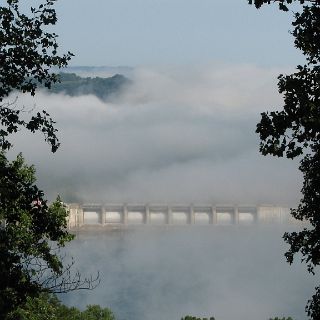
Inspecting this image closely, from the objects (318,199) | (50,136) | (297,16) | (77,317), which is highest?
(297,16)

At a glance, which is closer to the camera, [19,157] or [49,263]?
[49,263]

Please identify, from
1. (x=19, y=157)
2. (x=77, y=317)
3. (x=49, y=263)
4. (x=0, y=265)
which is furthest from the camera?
(x=77, y=317)

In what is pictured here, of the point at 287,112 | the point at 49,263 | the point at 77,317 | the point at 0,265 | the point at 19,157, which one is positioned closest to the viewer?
the point at 287,112

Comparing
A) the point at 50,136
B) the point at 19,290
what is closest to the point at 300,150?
the point at 50,136

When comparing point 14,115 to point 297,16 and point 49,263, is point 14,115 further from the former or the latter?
point 49,263

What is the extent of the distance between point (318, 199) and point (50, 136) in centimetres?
999

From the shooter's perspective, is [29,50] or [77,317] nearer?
[29,50]

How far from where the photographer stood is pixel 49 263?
37125 millimetres

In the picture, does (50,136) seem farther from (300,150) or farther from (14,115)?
(300,150)

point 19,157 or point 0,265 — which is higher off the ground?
point 19,157

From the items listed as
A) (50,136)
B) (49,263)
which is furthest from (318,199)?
(49,263)

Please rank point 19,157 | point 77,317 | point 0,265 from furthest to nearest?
point 77,317
point 19,157
point 0,265

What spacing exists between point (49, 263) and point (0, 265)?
9.55 metres

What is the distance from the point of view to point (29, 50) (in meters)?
26.0
